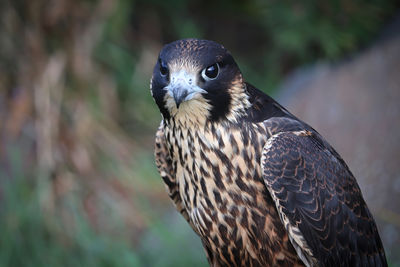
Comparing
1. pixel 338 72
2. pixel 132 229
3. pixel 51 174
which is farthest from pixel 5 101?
pixel 338 72

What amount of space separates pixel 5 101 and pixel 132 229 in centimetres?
176

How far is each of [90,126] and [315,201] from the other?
3010 mm

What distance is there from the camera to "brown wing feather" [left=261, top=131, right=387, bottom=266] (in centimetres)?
206

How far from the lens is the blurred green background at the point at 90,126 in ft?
13.1

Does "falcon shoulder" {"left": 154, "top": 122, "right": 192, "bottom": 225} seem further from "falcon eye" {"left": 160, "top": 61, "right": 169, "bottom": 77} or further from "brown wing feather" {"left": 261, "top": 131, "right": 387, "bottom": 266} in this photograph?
"brown wing feather" {"left": 261, "top": 131, "right": 387, "bottom": 266}

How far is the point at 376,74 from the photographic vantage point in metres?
4.26

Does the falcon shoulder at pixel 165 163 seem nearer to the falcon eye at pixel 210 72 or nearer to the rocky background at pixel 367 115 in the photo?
the falcon eye at pixel 210 72

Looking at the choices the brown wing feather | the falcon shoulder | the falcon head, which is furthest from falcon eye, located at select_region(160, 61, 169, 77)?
the brown wing feather

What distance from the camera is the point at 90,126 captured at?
4684mm

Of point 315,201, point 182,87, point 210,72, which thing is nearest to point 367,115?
point 315,201

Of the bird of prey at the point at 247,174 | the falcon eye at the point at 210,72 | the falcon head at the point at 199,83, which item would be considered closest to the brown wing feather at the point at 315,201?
the bird of prey at the point at 247,174

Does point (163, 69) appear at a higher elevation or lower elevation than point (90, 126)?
lower

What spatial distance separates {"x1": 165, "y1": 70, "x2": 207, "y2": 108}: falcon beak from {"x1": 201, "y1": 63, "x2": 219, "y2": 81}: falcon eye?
0.06m

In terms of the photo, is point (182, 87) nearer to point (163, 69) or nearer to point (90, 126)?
point (163, 69)
